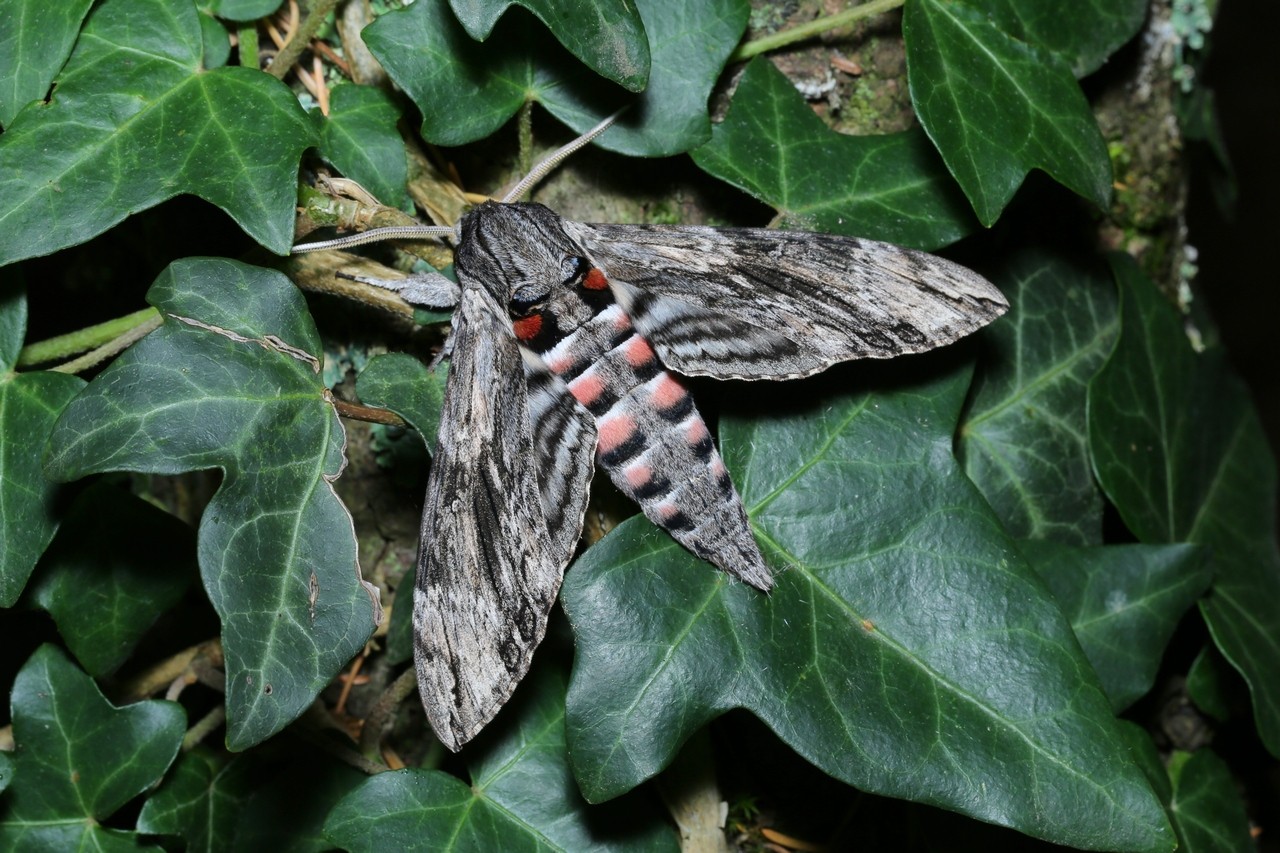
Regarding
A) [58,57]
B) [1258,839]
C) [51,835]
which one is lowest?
[1258,839]

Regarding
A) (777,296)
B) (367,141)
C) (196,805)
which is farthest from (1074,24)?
(196,805)

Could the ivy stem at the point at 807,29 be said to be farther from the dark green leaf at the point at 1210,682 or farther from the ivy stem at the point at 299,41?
the dark green leaf at the point at 1210,682

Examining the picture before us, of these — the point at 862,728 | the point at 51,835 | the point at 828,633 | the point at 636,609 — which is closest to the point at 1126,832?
the point at 862,728

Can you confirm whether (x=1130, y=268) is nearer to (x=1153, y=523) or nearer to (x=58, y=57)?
(x=1153, y=523)

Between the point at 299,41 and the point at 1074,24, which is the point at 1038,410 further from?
the point at 299,41

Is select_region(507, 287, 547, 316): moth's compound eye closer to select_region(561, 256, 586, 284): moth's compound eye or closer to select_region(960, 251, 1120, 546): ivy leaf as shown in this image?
select_region(561, 256, 586, 284): moth's compound eye

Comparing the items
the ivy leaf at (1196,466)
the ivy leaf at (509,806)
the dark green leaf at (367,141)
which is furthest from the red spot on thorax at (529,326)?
the ivy leaf at (1196,466)
